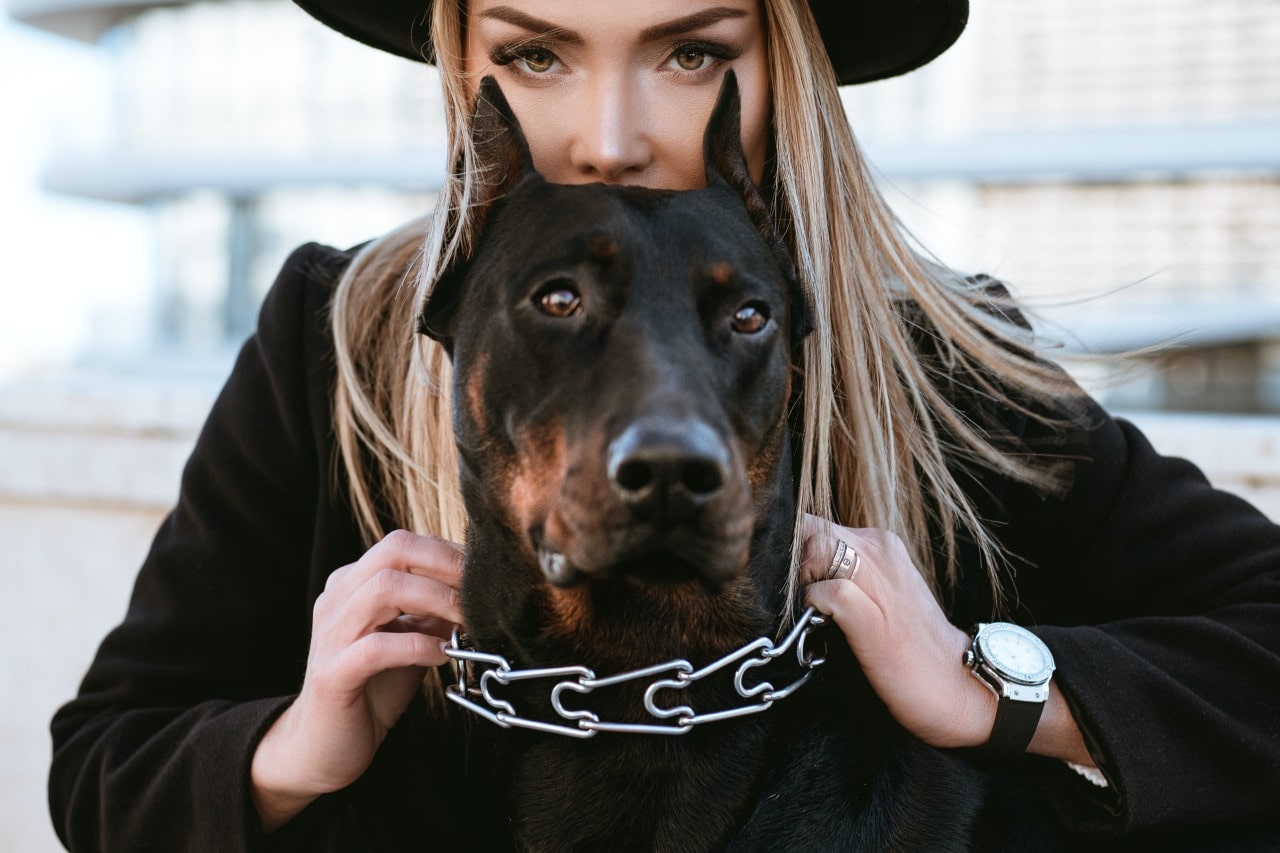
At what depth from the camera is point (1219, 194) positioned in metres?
21.8

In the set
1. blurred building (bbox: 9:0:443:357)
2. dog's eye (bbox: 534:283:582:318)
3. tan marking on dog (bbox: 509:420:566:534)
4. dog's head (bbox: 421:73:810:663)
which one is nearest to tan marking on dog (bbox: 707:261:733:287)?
dog's head (bbox: 421:73:810:663)

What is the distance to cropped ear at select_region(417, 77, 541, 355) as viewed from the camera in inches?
68.9

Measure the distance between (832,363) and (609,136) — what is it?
517 millimetres

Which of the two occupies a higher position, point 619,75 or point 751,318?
point 619,75

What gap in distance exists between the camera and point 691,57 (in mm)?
1957

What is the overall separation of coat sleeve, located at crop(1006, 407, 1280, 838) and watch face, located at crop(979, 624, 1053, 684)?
0.04 meters

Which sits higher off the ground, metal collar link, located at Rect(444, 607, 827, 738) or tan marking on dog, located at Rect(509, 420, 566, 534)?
tan marking on dog, located at Rect(509, 420, 566, 534)

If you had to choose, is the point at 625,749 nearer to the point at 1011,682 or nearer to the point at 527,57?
the point at 1011,682

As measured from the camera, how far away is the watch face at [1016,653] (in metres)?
1.76

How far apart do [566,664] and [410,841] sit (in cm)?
47

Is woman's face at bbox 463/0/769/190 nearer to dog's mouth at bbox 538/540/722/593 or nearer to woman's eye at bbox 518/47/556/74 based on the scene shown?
woman's eye at bbox 518/47/556/74

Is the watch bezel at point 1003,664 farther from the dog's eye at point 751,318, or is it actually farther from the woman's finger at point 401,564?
the woman's finger at point 401,564

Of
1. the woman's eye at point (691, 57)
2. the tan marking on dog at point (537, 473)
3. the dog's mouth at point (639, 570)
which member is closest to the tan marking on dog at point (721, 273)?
the tan marking on dog at point (537, 473)

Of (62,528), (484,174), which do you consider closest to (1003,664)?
(484,174)
